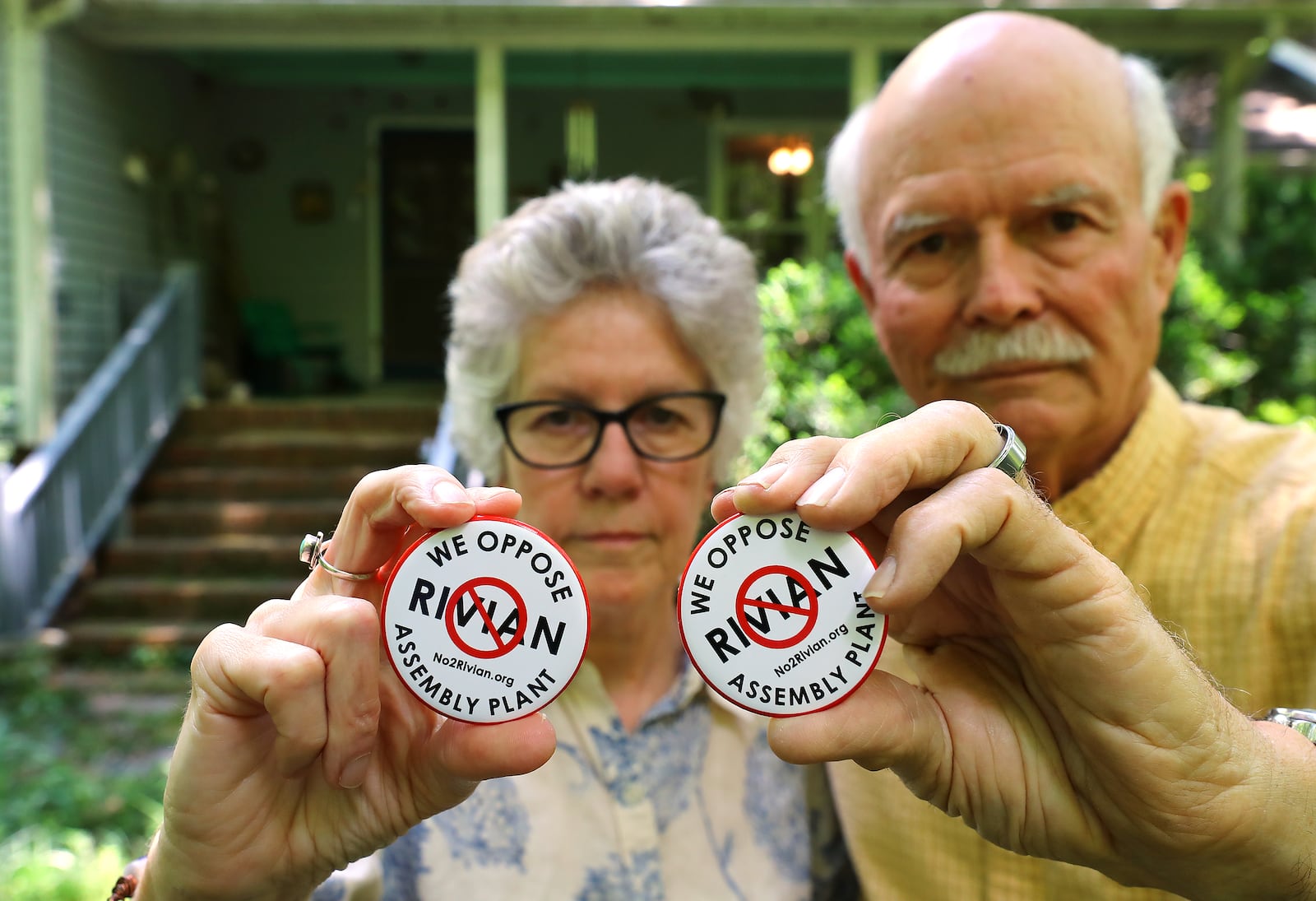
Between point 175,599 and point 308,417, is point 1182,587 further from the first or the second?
point 308,417

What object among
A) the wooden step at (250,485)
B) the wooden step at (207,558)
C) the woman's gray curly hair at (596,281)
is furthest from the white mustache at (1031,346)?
the wooden step at (250,485)

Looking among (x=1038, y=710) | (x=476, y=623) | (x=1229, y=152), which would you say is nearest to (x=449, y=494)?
(x=476, y=623)

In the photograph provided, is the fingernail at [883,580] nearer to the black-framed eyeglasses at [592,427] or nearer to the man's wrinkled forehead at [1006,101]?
the black-framed eyeglasses at [592,427]

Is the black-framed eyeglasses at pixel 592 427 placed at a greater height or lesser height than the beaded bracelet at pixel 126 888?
greater

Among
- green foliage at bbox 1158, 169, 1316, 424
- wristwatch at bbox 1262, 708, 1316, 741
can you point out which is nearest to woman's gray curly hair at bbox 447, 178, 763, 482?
wristwatch at bbox 1262, 708, 1316, 741

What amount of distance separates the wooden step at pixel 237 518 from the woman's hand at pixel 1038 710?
6.28m

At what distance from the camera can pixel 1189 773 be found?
3.61 feet

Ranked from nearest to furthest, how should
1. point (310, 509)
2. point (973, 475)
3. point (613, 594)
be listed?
point (973, 475), point (613, 594), point (310, 509)

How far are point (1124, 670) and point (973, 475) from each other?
279 mm

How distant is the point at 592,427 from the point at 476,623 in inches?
26.5

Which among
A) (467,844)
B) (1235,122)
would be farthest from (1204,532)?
(1235,122)

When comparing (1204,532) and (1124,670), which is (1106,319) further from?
(1124,670)

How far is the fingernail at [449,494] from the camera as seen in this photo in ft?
3.78

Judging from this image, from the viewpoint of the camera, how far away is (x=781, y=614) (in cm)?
118
